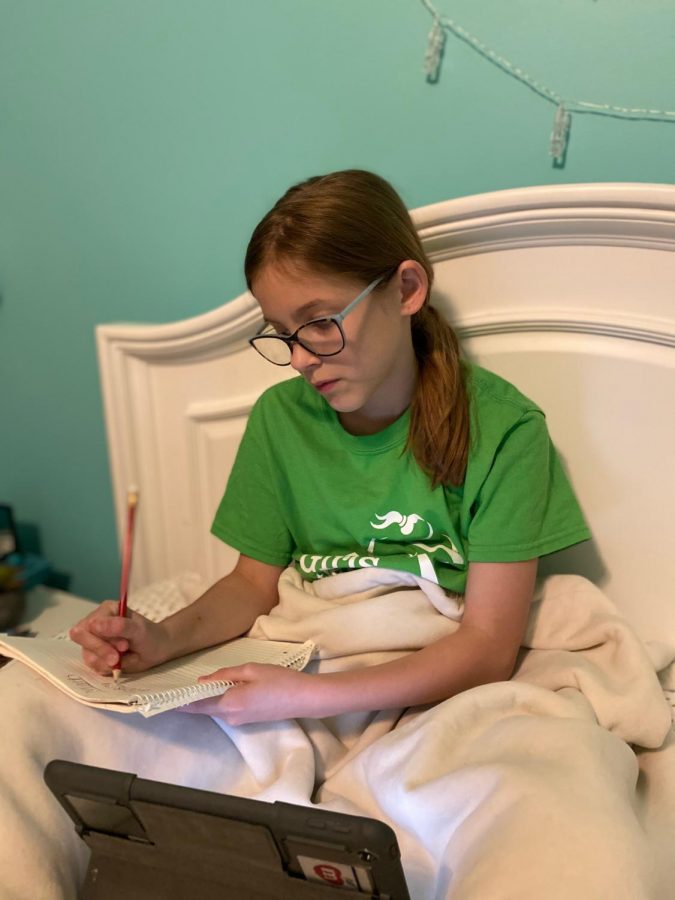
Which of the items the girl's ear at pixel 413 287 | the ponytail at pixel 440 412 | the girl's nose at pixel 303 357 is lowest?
the ponytail at pixel 440 412

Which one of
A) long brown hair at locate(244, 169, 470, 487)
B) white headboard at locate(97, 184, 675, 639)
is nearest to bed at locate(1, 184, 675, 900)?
white headboard at locate(97, 184, 675, 639)

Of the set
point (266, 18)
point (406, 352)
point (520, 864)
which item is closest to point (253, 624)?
point (406, 352)

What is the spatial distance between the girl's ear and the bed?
13 centimetres

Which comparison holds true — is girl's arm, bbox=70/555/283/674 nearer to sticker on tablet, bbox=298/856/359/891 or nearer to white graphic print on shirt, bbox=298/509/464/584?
white graphic print on shirt, bbox=298/509/464/584

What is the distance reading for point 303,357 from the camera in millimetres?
823

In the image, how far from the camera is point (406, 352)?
899 millimetres

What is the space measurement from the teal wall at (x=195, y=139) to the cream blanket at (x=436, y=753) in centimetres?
49

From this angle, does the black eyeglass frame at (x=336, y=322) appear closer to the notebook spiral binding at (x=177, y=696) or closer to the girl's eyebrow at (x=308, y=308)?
the girl's eyebrow at (x=308, y=308)

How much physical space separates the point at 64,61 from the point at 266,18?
1.08ft

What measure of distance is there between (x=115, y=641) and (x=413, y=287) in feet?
1.54

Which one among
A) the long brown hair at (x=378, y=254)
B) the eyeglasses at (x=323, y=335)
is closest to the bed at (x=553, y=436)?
the long brown hair at (x=378, y=254)

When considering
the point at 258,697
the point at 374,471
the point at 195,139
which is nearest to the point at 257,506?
the point at 374,471

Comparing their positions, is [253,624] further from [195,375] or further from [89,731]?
[195,375]

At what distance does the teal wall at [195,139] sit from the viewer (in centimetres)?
90
